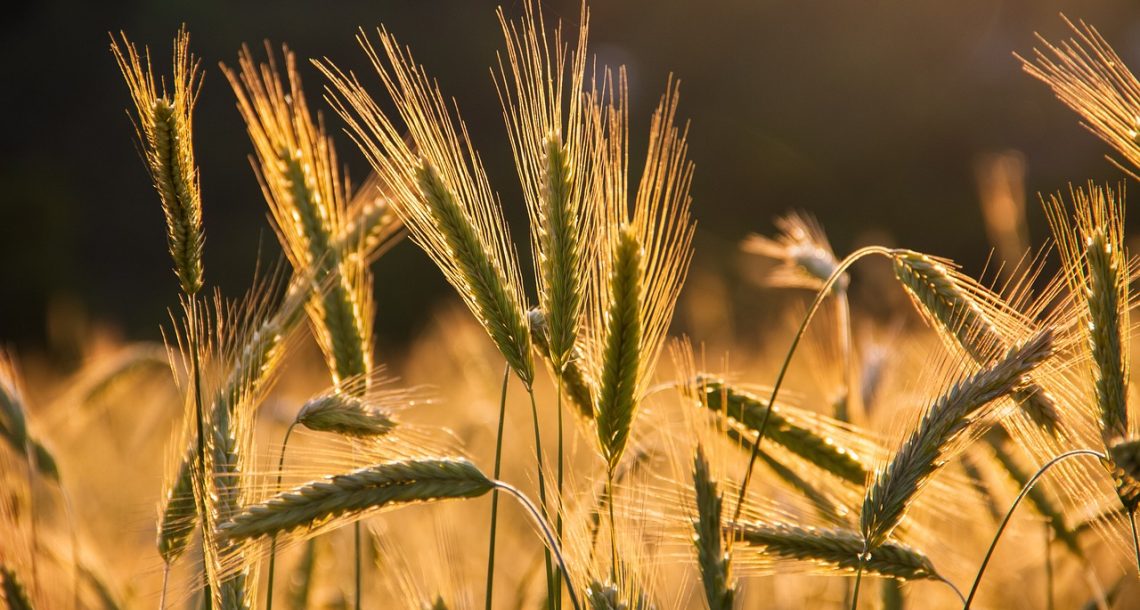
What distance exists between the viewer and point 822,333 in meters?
2.64

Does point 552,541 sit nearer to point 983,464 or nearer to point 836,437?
point 836,437

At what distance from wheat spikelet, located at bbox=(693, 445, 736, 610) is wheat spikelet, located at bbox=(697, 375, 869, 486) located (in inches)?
12.3

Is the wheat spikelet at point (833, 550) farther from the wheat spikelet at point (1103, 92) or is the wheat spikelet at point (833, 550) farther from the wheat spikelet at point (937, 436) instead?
the wheat spikelet at point (1103, 92)

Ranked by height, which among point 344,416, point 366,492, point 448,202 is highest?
point 448,202

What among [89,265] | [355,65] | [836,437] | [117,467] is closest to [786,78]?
[355,65]

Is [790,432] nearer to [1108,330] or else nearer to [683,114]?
[1108,330]

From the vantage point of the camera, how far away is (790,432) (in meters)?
1.57

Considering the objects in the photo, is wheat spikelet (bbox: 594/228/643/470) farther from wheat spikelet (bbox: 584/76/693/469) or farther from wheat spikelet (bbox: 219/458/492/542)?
wheat spikelet (bbox: 219/458/492/542)

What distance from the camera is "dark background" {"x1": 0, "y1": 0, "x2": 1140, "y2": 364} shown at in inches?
655

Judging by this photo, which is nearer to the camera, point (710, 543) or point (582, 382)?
point (710, 543)

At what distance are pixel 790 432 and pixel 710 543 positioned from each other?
0.47 metres

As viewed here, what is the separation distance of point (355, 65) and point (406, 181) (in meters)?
25.5

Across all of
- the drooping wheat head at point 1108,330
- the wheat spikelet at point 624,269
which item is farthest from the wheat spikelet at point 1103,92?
the wheat spikelet at point 624,269

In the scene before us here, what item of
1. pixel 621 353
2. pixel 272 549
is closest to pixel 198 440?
pixel 272 549
